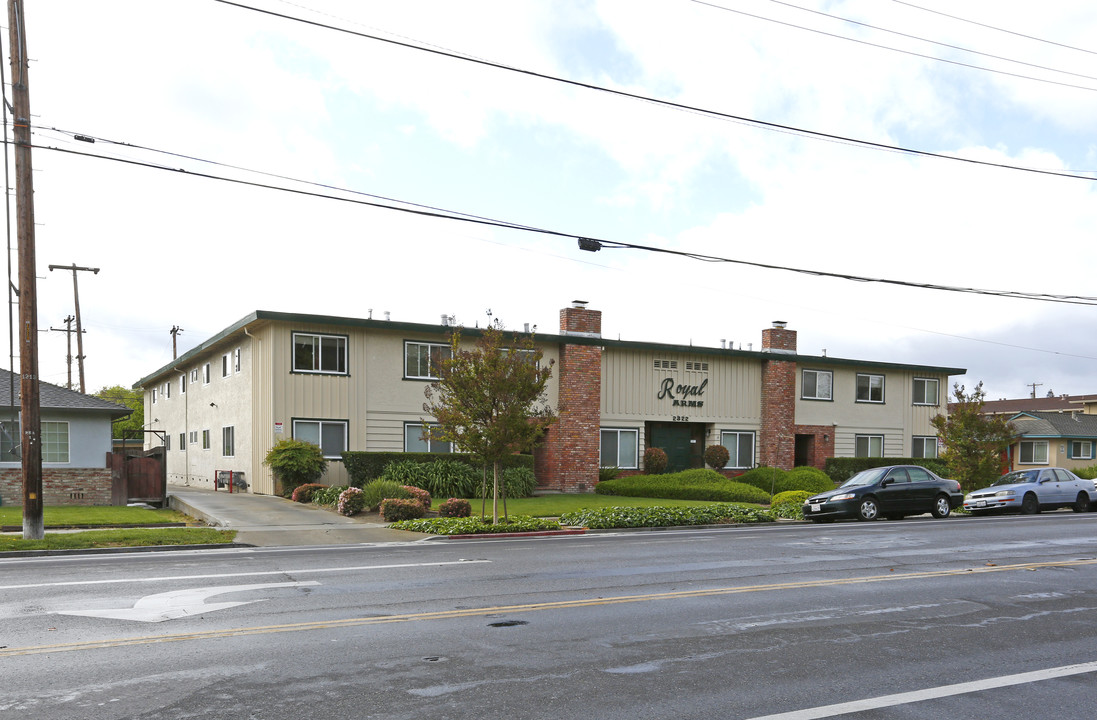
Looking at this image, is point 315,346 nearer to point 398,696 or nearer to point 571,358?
point 571,358

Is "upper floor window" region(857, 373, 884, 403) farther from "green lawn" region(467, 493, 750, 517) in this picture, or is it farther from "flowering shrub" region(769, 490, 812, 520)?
"green lawn" region(467, 493, 750, 517)

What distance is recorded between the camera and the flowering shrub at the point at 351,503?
71.7 feet

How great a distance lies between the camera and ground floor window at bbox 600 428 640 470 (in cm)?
3456

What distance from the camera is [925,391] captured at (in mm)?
42656

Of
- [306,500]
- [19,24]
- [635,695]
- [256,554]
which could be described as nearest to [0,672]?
[635,695]

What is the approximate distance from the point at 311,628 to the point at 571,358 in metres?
25.2

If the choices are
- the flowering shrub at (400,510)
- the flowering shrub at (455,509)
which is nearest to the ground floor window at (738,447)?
the flowering shrub at (455,509)

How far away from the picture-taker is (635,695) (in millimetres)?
6086

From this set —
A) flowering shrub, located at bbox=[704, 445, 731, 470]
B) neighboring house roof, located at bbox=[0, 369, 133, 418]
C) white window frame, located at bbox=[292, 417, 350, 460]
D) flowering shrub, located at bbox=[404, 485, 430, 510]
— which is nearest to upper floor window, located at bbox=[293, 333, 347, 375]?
white window frame, located at bbox=[292, 417, 350, 460]

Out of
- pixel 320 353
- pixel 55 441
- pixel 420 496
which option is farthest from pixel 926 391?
pixel 55 441

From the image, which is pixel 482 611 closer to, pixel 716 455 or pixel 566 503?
pixel 566 503

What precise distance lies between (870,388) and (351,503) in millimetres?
27573

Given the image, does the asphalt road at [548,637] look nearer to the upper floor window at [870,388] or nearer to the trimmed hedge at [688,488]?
the trimmed hedge at [688,488]

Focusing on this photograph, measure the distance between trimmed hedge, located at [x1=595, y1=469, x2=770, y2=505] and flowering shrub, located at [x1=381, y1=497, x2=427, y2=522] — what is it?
1095 cm
